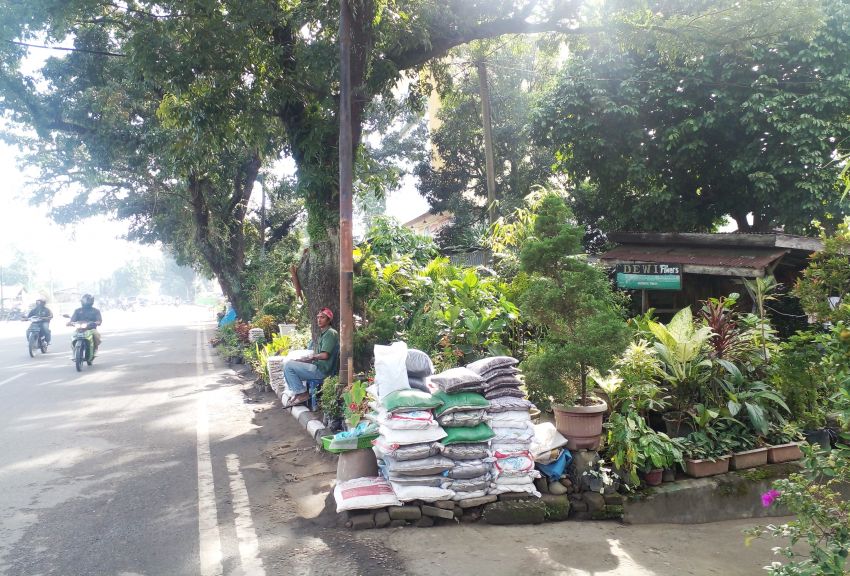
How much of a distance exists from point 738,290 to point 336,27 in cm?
Result: 1007

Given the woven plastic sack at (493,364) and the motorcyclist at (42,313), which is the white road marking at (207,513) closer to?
the woven plastic sack at (493,364)

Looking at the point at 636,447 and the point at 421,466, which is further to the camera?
the point at 636,447

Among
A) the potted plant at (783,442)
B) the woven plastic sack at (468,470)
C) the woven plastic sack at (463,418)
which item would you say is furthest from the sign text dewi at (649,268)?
the woven plastic sack at (468,470)

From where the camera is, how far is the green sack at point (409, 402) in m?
4.61

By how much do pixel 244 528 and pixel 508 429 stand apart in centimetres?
228

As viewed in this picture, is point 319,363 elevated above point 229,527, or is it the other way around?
point 319,363

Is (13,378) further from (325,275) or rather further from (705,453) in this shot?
(705,453)

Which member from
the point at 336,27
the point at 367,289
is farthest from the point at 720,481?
the point at 336,27

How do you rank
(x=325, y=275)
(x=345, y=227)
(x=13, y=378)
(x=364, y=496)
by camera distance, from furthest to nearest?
(x=13, y=378) < (x=325, y=275) < (x=345, y=227) < (x=364, y=496)

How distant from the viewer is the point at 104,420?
7801mm

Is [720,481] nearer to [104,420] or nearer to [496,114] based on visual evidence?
[104,420]

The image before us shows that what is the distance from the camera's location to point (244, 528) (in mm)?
4422

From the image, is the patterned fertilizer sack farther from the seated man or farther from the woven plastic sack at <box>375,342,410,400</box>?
the seated man

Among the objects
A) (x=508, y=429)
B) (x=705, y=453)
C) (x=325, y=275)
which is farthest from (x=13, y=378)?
(x=705, y=453)
